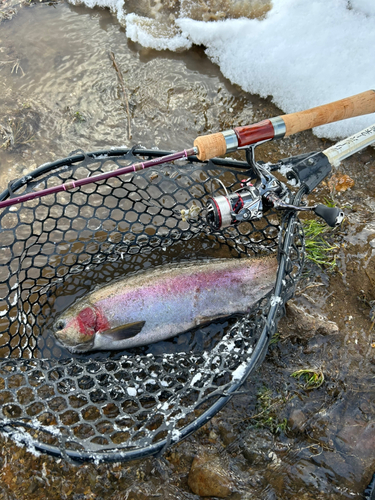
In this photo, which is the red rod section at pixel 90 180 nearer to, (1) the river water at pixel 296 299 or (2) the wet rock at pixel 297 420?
(1) the river water at pixel 296 299

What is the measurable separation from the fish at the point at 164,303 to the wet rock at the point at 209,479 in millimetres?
1062

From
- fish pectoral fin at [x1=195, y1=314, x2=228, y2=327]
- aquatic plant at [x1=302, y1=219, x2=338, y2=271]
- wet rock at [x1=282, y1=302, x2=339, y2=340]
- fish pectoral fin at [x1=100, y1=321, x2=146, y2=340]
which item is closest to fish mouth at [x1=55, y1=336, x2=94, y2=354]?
fish pectoral fin at [x1=100, y1=321, x2=146, y2=340]

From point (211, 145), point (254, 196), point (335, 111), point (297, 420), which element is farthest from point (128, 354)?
point (335, 111)

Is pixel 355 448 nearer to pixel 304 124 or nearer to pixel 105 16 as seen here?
pixel 304 124

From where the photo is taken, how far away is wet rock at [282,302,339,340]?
123 inches

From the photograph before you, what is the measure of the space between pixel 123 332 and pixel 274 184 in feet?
6.02

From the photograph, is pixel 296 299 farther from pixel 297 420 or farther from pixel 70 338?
pixel 70 338

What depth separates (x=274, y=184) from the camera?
116 inches

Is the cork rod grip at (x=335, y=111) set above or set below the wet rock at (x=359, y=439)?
above

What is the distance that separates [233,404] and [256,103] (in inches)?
143

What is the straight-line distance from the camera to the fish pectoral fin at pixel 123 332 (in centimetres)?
315

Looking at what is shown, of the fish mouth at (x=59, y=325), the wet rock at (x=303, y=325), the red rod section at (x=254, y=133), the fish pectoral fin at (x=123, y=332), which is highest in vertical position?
the red rod section at (x=254, y=133)

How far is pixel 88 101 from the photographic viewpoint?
4.54 m

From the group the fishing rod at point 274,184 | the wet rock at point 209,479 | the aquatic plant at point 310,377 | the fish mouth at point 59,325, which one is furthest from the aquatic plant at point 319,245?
the fish mouth at point 59,325
